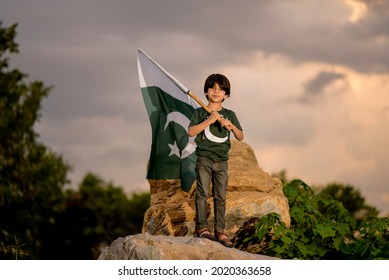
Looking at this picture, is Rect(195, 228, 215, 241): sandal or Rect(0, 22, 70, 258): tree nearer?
Rect(195, 228, 215, 241): sandal

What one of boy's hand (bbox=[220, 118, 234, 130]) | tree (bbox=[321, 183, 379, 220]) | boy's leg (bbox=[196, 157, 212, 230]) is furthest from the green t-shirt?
tree (bbox=[321, 183, 379, 220])

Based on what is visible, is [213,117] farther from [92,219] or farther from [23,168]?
[92,219]

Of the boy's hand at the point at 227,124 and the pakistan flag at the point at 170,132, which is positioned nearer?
the boy's hand at the point at 227,124

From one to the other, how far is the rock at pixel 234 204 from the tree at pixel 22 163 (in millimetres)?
21649

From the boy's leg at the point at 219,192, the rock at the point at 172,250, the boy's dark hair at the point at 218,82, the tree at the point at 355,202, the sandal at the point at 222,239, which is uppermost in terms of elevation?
the tree at the point at 355,202

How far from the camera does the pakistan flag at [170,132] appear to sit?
443 inches

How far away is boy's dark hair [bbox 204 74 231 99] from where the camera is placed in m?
9.95

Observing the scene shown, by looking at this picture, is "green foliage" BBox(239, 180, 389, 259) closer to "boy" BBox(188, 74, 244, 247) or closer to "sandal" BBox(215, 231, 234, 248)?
"sandal" BBox(215, 231, 234, 248)

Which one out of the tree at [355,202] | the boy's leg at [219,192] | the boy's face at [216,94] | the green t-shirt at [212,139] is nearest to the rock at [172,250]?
the boy's leg at [219,192]

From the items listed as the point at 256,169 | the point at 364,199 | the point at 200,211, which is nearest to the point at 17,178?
the point at 364,199

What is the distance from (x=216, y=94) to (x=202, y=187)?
1.29 m

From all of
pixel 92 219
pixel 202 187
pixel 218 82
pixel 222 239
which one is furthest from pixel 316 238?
pixel 92 219

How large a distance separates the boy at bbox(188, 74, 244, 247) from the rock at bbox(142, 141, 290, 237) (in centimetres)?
133

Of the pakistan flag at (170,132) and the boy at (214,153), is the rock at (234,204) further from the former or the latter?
the boy at (214,153)
